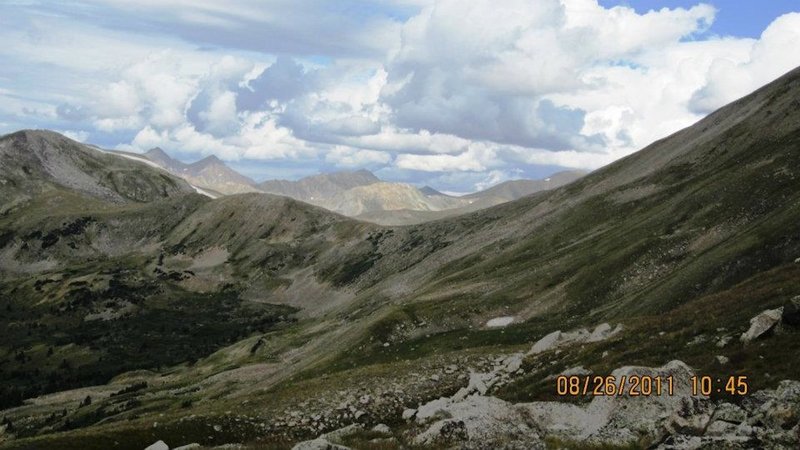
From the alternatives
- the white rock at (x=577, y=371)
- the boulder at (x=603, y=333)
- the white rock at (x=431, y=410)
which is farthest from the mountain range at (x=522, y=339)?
the boulder at (x=603, y=333)

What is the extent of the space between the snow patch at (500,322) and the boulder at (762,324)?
41.3 m

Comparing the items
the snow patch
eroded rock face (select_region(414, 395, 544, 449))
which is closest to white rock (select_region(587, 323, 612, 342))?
eroded rock face (select_region(414, 395, 544, 449))

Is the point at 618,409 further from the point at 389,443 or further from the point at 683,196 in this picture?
the point at 683,196

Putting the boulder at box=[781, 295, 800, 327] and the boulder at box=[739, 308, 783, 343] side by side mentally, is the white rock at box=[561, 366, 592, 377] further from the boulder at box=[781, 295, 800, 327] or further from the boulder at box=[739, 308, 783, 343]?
the boulder at box=[781, 295, 800, 327]

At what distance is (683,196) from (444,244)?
73514mm

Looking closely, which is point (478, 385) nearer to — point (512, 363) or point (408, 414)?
point (512, 363)

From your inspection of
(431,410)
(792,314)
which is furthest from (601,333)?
(431,410)

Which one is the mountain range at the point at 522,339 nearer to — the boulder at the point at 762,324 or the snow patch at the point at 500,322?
the boulder at the point at 762,324

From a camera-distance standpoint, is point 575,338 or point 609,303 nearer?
point 575,338

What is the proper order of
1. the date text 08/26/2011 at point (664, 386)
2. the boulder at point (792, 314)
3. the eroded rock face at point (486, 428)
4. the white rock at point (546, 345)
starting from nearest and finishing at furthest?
1. the eroded rock face at point (486, 428)
2. the date text 08/26/2011 at point (664, 386)
3. the boulder at point (792, 314)
4. the white rock at point (546, 345)

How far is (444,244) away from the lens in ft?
500

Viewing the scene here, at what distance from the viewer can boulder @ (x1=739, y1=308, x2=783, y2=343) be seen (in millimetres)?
29078

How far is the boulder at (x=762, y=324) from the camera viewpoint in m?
29.1

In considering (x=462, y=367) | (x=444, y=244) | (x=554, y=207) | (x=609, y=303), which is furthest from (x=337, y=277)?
(x=462, y=367)
